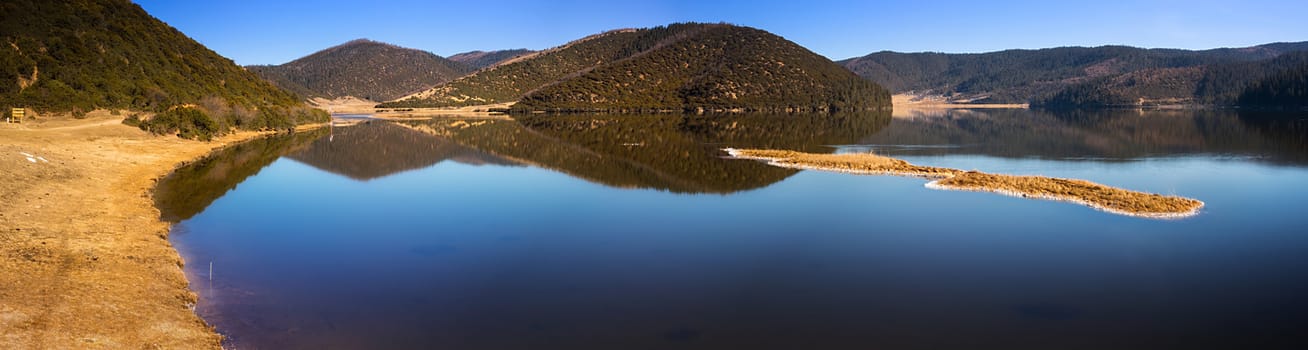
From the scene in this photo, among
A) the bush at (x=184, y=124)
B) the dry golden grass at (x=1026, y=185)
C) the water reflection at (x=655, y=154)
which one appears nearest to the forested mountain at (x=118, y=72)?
the bush at (x=184, y=124)

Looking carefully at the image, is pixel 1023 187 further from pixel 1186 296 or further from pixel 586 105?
pixel 586 105

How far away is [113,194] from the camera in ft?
77.2

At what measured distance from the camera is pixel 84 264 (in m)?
13.3

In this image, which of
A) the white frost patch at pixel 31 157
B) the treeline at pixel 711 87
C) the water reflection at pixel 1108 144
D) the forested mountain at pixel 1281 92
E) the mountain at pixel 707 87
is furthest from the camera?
the mountain at pixel 707 87

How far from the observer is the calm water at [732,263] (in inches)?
464

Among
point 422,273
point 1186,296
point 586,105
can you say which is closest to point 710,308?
point 422,273

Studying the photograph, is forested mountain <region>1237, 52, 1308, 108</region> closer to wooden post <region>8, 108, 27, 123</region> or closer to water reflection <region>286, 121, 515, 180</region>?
water reflection <region>286, 121, 515, 180</region>

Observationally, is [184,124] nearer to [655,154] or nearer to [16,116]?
[16,116]

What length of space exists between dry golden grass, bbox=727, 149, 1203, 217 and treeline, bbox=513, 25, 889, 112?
122m

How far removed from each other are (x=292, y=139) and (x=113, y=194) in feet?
140

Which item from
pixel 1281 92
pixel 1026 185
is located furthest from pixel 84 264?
pixel 1281 92

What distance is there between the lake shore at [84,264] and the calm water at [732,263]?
76 cm

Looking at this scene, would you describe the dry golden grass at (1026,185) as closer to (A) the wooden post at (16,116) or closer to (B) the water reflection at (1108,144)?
(B) the water reflection at (1108,144)

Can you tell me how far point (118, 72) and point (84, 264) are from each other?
201ft
